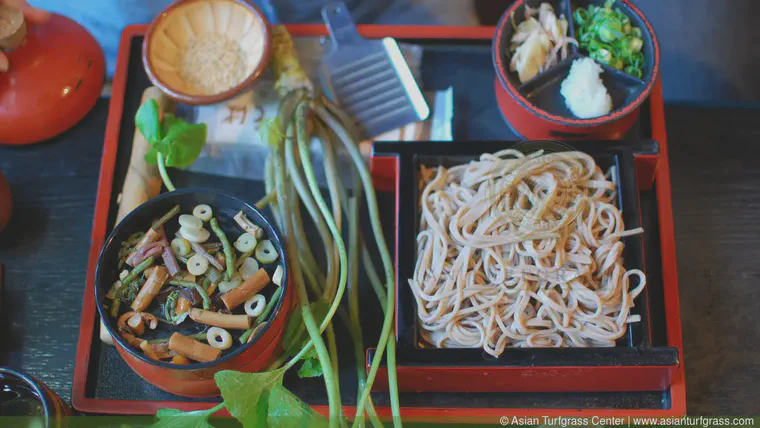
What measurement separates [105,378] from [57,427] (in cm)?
18

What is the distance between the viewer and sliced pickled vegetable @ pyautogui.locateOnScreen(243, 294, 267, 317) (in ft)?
4.53

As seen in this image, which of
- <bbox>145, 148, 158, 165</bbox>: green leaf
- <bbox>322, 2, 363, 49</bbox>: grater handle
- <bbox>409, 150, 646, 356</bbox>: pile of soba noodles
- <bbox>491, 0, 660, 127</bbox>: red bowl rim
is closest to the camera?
<bbox>409, 150, 646, 356</bbox>: pile of soba noodles

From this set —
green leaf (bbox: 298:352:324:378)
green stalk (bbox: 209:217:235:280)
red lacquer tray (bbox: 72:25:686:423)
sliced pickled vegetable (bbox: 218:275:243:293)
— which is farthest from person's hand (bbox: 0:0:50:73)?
green leaf (bbox: 298:352:324:378)

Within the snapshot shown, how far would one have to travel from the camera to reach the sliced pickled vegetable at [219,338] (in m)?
1.35

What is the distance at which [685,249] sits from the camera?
1641mm

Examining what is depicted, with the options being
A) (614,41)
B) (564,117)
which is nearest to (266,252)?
(564,117)

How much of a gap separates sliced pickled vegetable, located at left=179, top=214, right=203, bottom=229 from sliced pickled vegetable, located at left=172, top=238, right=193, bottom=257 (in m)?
0.04

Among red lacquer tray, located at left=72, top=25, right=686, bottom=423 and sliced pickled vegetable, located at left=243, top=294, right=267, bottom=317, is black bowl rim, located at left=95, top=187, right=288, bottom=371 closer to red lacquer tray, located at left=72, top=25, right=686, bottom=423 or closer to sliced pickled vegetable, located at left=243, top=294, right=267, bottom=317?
sliced pickled vegetable, located at left=243, top=294, right=267, bottom=317

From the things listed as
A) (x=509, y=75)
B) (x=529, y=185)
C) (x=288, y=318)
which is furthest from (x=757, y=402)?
(x=288, y=318)

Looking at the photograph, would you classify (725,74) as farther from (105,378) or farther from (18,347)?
(18,347)

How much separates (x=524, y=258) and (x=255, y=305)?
1.94ft

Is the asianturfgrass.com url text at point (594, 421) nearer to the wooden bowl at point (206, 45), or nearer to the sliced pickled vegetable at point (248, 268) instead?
the sliced pickled vegetable at point (248, 268)

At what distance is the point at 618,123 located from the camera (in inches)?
64.4

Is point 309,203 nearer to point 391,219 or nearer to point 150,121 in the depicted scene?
point 391,219
